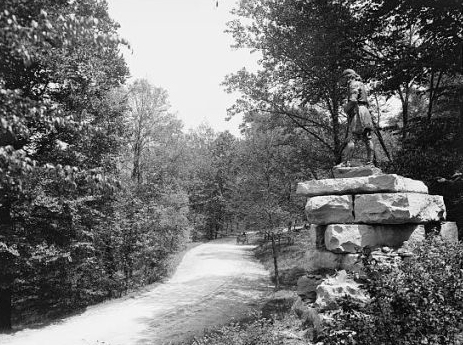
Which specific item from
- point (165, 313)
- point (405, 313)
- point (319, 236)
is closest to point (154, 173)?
point (165, 313)

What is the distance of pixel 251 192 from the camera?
62.3ft

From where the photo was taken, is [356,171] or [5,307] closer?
[356,171]

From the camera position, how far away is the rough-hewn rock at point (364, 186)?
733 cm

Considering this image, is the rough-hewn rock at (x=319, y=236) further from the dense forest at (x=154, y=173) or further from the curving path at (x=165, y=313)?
the curving path at (x=165, y=313)

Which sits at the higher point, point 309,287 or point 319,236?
point 319,236

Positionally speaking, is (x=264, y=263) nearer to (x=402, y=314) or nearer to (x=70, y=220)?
(x=70, y=220)

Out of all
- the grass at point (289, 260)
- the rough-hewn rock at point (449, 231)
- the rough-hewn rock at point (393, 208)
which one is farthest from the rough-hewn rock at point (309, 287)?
the grass at point (289, 260)

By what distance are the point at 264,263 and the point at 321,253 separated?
17743 mm

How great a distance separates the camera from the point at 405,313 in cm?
393

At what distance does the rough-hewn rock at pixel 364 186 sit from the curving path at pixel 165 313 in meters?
6.04

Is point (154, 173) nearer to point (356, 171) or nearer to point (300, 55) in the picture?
point (300, 55)

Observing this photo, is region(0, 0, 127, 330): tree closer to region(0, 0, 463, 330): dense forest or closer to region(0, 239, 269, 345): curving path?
region(0, 0, 463, 330): dense forest

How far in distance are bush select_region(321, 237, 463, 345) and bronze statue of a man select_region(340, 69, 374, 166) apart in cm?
421

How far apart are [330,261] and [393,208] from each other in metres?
1.75
